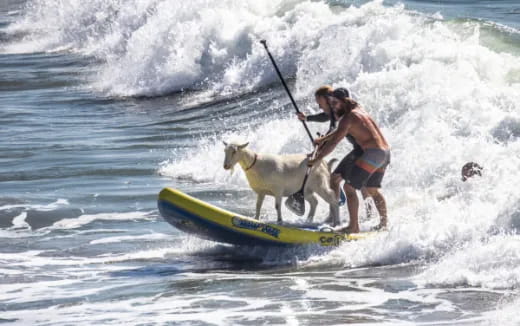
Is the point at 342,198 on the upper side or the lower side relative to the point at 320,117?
lower

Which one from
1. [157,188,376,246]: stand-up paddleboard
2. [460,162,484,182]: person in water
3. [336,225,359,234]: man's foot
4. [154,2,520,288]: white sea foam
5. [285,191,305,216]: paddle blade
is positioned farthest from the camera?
[460,162,484,182]: person in water

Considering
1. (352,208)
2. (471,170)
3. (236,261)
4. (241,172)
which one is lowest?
(236,261)

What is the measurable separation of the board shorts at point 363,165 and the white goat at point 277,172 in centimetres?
36

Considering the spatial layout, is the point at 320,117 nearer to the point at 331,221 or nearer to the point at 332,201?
the point at 332,201

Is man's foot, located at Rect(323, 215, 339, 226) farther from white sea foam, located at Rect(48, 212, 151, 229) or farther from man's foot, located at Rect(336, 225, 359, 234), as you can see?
white sea foam, located at Rect(48, 212, 151, 229)

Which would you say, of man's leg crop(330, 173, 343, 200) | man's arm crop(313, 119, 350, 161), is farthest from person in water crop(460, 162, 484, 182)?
man's arm crop(313, 119, 350, 161)

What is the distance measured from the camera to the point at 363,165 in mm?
10742

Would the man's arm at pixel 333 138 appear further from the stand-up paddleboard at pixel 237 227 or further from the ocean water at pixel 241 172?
the ocean water at pixel 241 172

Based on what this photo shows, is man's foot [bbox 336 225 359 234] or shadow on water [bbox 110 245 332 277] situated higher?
man's foot [bbox 336 225 359 234]

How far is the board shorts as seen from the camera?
10.7 meters

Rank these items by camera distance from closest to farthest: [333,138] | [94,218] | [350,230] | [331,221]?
[333,138] < [350,230] < [331,221] < [94,218]

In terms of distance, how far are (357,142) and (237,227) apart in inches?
57.7

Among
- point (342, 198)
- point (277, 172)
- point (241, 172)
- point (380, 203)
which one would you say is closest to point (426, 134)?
point (241, 172)

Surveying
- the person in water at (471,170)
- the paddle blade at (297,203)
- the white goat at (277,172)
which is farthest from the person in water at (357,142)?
the person in water at (471,170)
